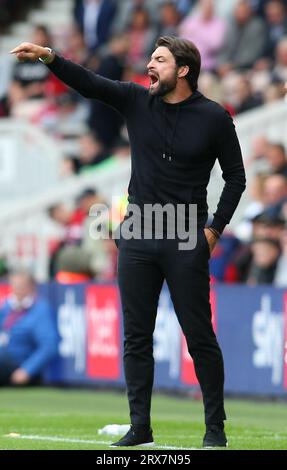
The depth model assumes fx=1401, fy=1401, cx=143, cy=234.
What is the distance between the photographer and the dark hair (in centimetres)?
809

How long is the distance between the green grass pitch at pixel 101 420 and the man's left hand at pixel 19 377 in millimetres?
102

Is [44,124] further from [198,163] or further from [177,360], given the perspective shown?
[198,163]

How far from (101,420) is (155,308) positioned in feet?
9.56

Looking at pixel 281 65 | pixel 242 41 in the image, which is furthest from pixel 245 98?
pixel 242 41

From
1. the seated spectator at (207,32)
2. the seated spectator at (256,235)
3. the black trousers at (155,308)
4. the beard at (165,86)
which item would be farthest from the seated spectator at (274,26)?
the black trousers at (155,308)

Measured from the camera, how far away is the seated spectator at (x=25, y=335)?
15.7 metres

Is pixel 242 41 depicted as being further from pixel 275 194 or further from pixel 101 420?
pixel 101 420

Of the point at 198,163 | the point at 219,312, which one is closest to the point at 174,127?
the point at 198,163

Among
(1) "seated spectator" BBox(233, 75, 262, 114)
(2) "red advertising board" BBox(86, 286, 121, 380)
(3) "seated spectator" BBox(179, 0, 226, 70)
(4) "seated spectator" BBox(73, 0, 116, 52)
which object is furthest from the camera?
(4) "seated spectator" BBox(73, 0, 116, 52)

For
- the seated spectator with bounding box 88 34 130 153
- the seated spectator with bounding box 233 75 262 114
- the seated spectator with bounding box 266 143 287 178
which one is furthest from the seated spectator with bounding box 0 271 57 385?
the seated spectator with bounding box 88 34 130 153

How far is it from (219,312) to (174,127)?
→ 648 cm

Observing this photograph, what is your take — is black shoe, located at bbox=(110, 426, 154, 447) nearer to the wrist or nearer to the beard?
the beard

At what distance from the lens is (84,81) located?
8078 mm

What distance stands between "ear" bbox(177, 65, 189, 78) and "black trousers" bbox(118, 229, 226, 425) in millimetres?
909
